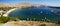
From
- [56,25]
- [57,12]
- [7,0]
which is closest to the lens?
[56,25]

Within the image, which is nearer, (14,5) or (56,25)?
(56,25)

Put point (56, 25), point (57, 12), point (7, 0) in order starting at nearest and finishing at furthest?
point (56, 25) → point (7, 0) → point (57, 12)

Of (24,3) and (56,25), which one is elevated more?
(24,3)

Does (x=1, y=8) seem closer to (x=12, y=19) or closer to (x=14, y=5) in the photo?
(x=14, y=5)

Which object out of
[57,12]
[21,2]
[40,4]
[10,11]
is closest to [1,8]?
[10,11]

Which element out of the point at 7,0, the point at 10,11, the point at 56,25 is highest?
the point at 7,0

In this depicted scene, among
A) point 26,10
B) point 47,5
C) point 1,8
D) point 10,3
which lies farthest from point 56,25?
point 1,8
